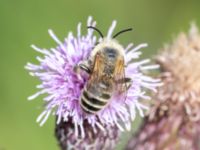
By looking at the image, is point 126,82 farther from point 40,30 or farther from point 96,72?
point 40,30

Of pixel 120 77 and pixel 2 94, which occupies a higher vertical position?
pixel 2 94

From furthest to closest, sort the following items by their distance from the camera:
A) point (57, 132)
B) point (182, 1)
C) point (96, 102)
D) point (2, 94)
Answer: point (182, 1) → point (2, 94) → point (57, 132) → point (96, 102)

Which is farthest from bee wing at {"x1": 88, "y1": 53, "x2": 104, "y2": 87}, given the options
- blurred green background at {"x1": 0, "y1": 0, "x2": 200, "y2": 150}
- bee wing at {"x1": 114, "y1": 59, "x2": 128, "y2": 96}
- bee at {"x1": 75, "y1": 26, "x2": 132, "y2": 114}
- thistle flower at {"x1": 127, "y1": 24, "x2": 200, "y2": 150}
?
blurred green background at {"x1": 0, "y1": 0, "x2": 200, "y2": 150}

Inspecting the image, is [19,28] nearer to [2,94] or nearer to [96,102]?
[2,94]

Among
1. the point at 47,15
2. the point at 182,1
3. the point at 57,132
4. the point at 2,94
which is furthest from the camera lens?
the point at 182,1

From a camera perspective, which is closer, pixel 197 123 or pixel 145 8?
pixel 197 123

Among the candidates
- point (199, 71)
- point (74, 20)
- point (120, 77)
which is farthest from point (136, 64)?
point (74, 20)

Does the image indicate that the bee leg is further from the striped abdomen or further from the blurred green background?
the blurred green background

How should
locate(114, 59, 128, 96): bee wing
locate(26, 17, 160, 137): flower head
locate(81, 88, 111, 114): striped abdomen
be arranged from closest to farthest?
locate(81, 88, 111, 114): striped abdomen → locate(114, 59, 128, 96): bee wing → locate(26, 17, 160, 137): flower head

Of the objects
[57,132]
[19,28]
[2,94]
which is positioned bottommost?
[57,132]
